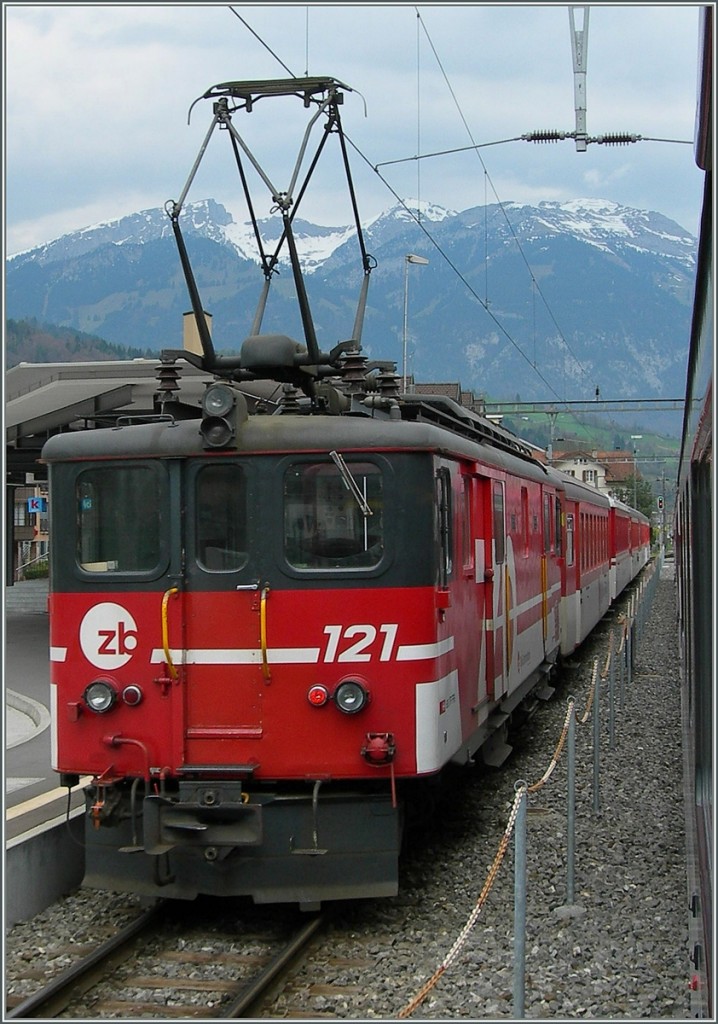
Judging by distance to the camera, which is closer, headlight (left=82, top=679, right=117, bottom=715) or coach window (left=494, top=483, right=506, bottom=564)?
headlight (left=82, top=679, right=117, bottom=715)

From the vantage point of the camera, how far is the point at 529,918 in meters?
7.05

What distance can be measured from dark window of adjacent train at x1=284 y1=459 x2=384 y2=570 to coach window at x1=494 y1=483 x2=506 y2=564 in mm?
2842

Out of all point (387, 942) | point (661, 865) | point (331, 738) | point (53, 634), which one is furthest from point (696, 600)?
point (53, 634)

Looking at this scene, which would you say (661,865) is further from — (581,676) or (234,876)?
(581,676)

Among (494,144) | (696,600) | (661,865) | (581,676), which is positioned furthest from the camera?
(581,676)

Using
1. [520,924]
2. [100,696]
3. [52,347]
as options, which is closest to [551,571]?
[100,696]

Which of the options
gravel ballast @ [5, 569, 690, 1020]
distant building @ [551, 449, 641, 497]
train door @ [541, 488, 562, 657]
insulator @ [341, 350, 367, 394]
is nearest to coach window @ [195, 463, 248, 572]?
insulator @ [341, 350, 367, 394]

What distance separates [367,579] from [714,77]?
12.5 ft

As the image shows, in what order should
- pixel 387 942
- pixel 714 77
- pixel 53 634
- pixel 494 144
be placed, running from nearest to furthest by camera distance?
1. pixel 714 77
2. pixel 387 942
3. pixel 53 634
4. pixel 494 144

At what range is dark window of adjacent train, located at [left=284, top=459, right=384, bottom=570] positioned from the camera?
6758 millimetres

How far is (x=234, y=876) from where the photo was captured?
6.64 metres

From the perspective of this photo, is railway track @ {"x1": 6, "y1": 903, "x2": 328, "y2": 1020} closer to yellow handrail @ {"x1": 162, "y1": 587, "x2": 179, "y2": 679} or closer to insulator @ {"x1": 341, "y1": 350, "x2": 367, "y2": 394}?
yellow handrail @ {"x1": 162, "y1": 587, "x2": 179, "y2": 679}

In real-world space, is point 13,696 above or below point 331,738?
below

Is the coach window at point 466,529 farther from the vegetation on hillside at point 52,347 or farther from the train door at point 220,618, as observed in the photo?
the vegetation on hillside at point 52,347
